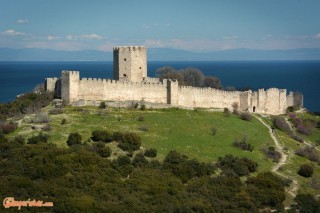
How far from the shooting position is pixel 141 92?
39406 millimetres

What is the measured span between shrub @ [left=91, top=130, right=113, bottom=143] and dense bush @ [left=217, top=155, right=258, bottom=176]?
6.07m

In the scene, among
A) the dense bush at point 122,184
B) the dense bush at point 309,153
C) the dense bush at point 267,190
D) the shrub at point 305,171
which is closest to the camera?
the dense bush at point 122,184

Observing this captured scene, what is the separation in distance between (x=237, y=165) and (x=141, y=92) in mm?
12698

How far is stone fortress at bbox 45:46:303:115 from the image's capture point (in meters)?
37.2

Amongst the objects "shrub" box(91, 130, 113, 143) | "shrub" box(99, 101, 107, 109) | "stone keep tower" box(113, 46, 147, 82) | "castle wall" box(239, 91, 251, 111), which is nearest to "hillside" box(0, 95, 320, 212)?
"shrub" box(91, 130, 113, 143)

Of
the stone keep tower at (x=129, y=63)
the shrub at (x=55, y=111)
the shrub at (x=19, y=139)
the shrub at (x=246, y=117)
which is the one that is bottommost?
the shrub at (x=246, y=117)

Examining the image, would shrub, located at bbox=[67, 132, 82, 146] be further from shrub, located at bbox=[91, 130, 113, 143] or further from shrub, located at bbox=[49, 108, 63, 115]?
shrub, located at bbox=[49, 108, 63, 115]

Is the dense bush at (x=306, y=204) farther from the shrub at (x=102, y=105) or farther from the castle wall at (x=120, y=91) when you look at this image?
the castle wall at (x=120, y=91)

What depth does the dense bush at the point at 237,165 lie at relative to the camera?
28.2 metres

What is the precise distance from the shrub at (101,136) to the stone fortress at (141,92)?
21.8ft

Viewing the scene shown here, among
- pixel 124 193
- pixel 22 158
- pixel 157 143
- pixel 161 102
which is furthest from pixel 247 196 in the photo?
pixel 161 102

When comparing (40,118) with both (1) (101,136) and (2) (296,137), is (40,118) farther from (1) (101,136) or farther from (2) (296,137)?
(2) (296,137)

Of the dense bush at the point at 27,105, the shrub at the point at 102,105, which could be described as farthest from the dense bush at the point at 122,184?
the shrub at the point at 102,105

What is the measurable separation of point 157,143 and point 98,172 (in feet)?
20.7
